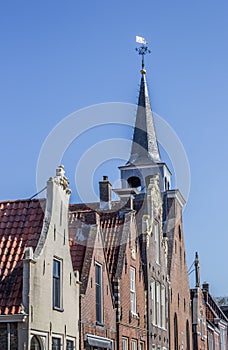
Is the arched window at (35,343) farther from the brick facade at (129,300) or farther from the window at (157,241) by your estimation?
the window at (157,241)

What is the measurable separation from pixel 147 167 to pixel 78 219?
Answer: 796 inches

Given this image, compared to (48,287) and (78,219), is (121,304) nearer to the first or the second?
(78,219)

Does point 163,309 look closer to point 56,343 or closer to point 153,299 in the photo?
point 153,299

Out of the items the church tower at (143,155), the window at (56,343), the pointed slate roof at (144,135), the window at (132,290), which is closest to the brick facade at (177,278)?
the church tower at (143,155)

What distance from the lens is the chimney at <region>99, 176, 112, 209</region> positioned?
3472 cm

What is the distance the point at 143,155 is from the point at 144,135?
2.11m

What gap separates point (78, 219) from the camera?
91.4 ft

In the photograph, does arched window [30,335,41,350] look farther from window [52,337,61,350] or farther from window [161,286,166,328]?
window [161,286,166,328]

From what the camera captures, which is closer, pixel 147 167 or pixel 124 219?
pixel 124 219

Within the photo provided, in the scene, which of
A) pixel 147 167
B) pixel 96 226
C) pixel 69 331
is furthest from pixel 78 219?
pixel 147 167

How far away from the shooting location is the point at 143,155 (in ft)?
161

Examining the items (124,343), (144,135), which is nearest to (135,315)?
(124,343)

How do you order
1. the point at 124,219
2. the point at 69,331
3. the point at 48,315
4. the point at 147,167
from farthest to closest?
the point at 147,167
the point at 124,219
the point at 69,331
the point at 48,315

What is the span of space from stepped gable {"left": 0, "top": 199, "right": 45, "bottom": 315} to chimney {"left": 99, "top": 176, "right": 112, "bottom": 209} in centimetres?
1078
